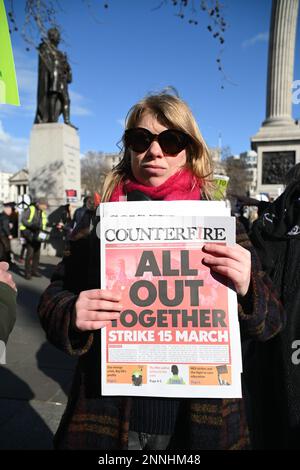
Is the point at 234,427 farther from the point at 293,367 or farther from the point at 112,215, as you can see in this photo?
the point at 112,215

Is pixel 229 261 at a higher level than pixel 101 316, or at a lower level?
higher

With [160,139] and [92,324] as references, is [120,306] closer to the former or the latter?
[92,324]

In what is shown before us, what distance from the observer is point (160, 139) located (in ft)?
4.68

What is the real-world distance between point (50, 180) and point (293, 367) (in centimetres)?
1244

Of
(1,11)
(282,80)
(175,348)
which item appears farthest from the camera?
(282,80)

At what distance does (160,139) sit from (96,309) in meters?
0.66

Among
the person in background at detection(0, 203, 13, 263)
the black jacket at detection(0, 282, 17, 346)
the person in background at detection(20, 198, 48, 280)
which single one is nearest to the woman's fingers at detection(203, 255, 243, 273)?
the black jacket at detection(0, 282, 17, 346)

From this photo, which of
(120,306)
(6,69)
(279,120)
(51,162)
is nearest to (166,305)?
(120,306)

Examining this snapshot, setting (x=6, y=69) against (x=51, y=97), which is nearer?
(x=6, y=69)

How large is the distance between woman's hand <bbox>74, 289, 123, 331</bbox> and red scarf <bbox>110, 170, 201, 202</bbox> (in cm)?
41

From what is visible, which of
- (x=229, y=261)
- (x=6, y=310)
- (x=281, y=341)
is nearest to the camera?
(x=229, y=261)

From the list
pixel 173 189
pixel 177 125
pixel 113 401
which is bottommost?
Result: pixel 113 401
